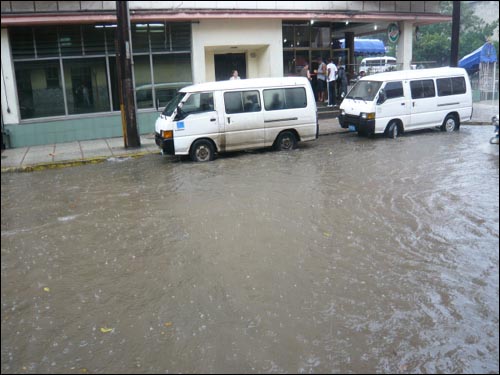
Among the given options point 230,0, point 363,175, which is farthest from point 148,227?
point 230,0

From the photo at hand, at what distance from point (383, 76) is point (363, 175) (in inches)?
205

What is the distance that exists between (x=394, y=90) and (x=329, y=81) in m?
4.91

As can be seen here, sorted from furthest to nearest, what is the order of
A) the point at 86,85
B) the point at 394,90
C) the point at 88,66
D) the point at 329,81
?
the point at 329,81 → the point at 86,85 → the point at 88,66 → the point at 394,90

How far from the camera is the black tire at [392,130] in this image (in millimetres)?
14328

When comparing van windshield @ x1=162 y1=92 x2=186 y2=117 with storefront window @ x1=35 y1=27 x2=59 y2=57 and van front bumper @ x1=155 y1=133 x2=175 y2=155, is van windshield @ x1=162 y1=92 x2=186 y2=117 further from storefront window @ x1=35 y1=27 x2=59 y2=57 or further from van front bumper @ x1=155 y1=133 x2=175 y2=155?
storefront window @ x1=35 y1=27 x2=59 y2=57

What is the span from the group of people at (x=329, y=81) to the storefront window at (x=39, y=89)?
8671 millimetres

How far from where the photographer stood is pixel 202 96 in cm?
1191

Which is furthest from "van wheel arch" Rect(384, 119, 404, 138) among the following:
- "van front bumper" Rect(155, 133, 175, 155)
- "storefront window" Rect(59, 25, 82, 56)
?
"storefront window" Rect(59, 25, 82, 56)

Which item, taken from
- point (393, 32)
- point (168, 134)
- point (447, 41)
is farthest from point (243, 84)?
point (447, 41)

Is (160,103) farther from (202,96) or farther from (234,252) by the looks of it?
(234,252)

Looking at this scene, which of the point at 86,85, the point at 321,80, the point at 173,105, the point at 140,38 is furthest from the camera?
the point at 321,80

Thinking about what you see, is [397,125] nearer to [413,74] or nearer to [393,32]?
[413,74]

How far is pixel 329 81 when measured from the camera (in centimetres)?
1877

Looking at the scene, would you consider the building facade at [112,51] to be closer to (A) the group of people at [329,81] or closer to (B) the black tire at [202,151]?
(A) the group of people at [329,81]
